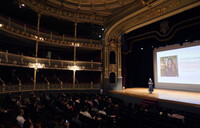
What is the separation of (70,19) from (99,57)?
6.45m

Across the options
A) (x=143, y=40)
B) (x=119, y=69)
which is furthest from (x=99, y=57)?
(x=143, y=40)

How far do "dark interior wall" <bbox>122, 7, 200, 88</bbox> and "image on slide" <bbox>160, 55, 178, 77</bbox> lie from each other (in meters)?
2.06

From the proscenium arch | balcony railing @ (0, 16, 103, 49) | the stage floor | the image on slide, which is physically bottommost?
the stage floor

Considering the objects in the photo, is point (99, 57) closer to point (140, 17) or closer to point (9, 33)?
point (140, 17)

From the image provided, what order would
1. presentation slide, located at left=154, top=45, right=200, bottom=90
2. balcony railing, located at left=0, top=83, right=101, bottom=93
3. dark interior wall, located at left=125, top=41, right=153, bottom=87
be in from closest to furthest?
balcony railing, located at left=0, top=83, right=101, bottom=93
presentation slide, located at left=154, top=45, right=200, bottom=90
dark interior wall, located at left=125, top=41, right=153, bottom=87

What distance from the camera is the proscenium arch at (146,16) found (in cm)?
1138

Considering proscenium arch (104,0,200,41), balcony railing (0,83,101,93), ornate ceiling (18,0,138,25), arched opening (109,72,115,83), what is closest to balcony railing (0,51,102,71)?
arched opening (109,72,115,83)

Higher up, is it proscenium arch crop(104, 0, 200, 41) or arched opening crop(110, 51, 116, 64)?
proscenium arch crop(104, 0, 200, 41)

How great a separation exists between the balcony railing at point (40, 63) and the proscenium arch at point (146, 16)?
4.55 m

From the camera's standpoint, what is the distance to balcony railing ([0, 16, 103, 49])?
12160 mm

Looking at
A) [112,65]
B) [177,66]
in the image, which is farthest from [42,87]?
[177,66]

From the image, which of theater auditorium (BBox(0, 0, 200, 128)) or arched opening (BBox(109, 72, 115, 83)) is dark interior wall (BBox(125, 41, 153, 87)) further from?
arched opening (BBox(109, 72, 115, 83))

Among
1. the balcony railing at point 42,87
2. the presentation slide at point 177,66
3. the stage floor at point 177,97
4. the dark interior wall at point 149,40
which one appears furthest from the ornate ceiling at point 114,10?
the stage floor at point 177,97

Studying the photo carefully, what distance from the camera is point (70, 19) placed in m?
17.7
